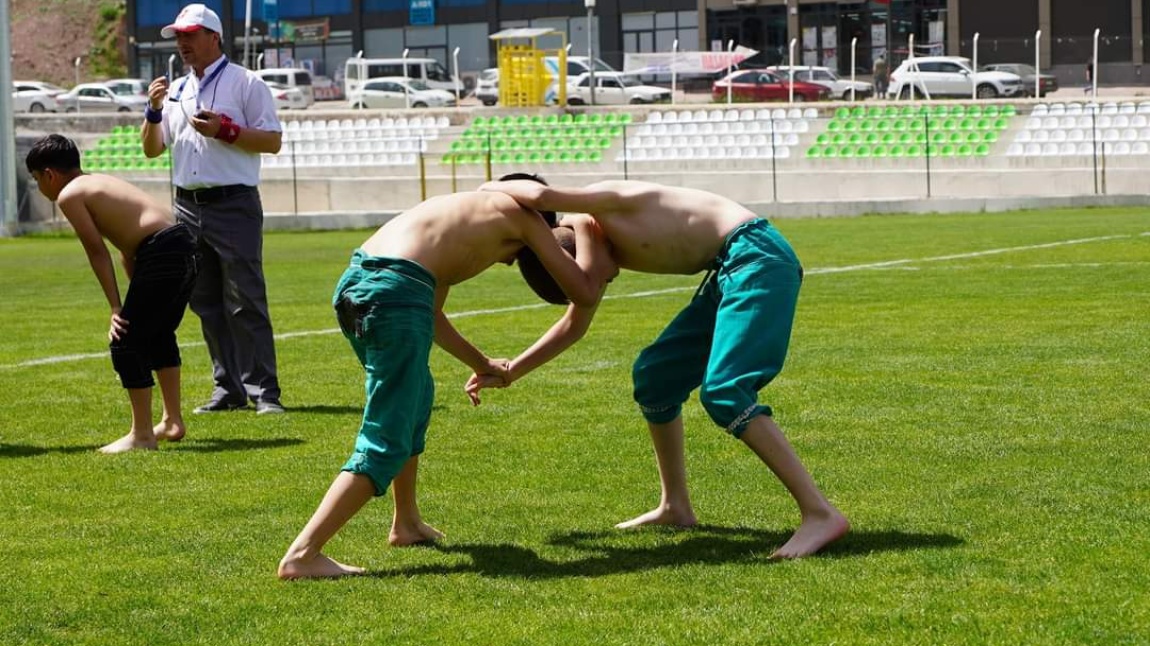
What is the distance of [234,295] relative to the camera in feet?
33.0

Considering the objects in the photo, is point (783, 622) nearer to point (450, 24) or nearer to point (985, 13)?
point (985, 13)

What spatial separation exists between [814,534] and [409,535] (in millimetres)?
1443

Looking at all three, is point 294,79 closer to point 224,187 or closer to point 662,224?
point 224,187

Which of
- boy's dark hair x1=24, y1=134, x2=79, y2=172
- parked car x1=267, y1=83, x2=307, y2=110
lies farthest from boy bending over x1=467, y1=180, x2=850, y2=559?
parked car x1=267, y1=83, x2=307, y2=110

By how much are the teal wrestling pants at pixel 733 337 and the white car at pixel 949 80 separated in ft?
145

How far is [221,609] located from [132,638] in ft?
1.23

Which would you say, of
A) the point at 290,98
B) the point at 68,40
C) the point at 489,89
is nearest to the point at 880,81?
the point at 489,89

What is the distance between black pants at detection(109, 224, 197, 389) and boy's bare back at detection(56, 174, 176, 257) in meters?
0.06

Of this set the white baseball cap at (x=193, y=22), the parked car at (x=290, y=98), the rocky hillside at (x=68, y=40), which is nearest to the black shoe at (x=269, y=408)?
the white baseball cap at (x=193, y=22)

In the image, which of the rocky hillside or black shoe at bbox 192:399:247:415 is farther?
the rocky hillside

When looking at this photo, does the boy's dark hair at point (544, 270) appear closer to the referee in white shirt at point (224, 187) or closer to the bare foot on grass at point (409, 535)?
the bare foot on grass at point (409, 535)

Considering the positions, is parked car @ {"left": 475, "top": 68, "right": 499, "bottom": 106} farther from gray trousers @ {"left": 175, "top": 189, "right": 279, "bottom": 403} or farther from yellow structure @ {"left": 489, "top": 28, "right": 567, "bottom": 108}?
gray trousers @ {"left": 175, "top": 189, "right": 279, "bottom": 403}

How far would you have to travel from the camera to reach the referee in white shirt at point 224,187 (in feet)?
32.6

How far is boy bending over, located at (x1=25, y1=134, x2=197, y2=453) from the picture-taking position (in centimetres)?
873
